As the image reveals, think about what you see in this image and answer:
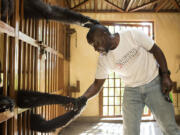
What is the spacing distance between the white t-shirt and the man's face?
101mm

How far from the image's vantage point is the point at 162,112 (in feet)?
5.07

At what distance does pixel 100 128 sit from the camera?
14.0ft

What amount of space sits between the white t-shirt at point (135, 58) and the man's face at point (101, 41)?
101 mm

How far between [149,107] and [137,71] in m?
0.32

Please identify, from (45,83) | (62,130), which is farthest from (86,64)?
(45,83)

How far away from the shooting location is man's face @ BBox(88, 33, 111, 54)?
153 centimetres

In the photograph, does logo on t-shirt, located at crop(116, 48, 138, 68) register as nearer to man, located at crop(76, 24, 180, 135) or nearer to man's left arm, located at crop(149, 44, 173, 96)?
man, located at crop(76, 24, 180, 135)

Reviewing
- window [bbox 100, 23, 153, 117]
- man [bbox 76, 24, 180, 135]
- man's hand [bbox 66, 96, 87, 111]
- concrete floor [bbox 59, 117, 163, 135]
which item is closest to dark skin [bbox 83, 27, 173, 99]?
man [bbox 76, 24, 180, 135]

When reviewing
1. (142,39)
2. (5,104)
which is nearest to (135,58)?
(142,39)

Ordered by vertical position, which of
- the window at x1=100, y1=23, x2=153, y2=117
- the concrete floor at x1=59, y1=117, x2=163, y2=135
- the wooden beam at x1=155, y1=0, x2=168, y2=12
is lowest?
the concrete floor at x1=59, y1=117, x2=163, y2=135

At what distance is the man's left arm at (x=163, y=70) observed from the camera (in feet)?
5.08

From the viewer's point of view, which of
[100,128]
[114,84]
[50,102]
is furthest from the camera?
[114,84]

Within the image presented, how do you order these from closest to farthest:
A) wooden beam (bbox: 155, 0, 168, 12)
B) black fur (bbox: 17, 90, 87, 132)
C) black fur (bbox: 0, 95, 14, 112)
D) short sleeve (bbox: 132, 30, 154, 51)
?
1. black fur (bbox: 0, 95, 14, 112)
2. black fur (bbox: 17, 90, 87, 132)
3. short sleeve (bbox: 132, 30, 154, 51)
4. wooden beam (bbox: 155, 0, 168, 12)

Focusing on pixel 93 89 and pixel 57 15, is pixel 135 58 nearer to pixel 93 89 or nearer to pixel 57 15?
pixel 93 89
